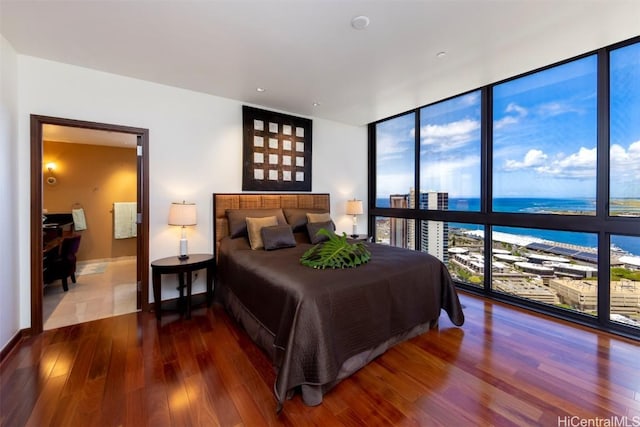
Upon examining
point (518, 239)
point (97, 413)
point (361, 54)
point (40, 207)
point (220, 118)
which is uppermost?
point (361, 54)

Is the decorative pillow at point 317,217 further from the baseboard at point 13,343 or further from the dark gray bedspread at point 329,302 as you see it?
the baseboard at point 13,343

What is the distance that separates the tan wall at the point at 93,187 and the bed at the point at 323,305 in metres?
3.87

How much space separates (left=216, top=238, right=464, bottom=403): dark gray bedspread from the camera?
1.79m

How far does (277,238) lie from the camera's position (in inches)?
130

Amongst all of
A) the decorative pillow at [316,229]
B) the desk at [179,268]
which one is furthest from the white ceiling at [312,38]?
the desk at [179,268]

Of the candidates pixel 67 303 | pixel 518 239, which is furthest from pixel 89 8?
pixel 518 239

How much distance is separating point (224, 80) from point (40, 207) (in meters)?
2.26

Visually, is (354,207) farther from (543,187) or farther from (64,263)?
(64,263)

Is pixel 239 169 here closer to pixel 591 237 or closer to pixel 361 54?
pixel 361 54

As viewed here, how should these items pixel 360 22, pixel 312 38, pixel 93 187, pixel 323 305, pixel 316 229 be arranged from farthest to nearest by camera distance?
1. pixel 93 187
2. pixel 316 229
3. pixel 312 38
4. pixel 360 22
5. pixel 323 305

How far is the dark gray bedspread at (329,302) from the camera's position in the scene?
1.79 metres

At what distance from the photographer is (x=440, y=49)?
256cm

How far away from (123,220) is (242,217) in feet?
12.6

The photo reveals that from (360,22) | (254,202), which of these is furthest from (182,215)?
(360,22)
